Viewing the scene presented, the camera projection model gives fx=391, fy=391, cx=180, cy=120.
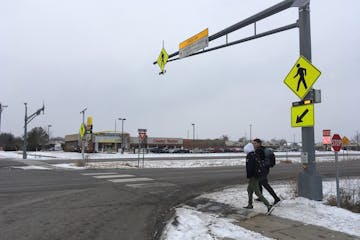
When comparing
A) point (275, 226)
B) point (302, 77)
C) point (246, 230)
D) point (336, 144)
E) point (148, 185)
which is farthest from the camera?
point (148, 185)

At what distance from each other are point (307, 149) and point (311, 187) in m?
1.10

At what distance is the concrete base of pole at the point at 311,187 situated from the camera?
34.8ft

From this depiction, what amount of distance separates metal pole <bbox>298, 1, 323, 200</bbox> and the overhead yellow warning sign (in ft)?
0.68

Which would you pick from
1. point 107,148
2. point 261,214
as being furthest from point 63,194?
point 107,148

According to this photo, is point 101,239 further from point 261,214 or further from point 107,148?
point 107,148

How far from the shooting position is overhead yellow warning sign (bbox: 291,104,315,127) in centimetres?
1091

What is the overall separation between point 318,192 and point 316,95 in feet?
8.84

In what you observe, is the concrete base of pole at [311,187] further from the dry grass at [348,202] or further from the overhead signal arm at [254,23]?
the overhead signal arm at [254,23]

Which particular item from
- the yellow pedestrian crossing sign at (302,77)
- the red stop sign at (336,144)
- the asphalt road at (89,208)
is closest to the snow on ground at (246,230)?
the asphalt road at (89,208)

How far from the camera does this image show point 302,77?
11.2 m

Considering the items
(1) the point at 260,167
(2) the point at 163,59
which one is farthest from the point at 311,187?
(2) the point at 163,59

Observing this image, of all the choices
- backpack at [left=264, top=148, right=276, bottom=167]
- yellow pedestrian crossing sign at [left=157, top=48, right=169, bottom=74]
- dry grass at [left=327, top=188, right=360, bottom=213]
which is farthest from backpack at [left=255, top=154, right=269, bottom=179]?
yellow pedestrian crossing sign at [left=157, top=48, right=169, bottom=74]

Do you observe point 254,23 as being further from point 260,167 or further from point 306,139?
point 260,167

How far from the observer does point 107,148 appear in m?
103
